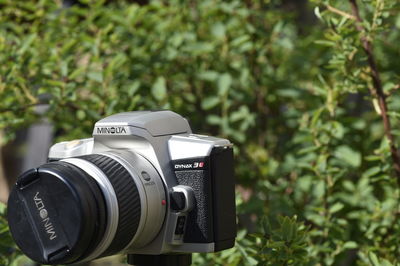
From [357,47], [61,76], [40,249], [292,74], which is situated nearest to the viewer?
[40,249]

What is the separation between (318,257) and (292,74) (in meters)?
1.02

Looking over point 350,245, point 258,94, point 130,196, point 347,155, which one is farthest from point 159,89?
point 130,196

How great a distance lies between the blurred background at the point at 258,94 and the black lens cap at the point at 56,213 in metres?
0.35

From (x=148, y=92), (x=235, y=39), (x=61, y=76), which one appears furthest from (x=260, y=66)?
(x=61, y=76)

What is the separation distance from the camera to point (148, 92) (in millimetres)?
2361

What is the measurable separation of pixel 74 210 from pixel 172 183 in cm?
24

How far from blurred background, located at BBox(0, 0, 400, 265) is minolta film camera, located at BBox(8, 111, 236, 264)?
0.67ft

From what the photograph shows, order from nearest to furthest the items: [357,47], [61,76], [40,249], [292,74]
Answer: [40,249]
[357,47]
[61,76]
[292,74]

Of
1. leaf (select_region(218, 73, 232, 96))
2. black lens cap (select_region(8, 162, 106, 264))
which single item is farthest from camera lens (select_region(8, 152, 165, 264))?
leaf (select_region(218, 73, 232, 96))

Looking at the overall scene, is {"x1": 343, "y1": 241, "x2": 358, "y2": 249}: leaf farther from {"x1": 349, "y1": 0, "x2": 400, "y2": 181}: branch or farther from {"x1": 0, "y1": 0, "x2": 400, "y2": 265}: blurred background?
{"x1": 349, "y1": 0, "x2": 400, "y2": 181}: branch

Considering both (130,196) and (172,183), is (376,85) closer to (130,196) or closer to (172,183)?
(172,183)

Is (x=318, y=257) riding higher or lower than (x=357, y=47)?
lower

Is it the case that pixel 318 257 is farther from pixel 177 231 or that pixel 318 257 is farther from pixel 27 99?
pixel 27 99

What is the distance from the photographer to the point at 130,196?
144cm
